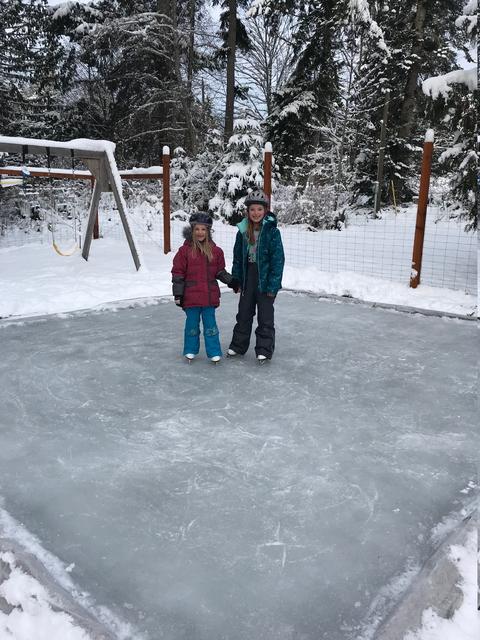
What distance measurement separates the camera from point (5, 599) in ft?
5.53

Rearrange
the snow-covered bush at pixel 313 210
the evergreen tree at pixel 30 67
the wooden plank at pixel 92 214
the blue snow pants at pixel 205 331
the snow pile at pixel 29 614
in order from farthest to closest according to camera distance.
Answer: the evergreen tree at pixel 30 67, the snow-covered bush at pixel 313 210, the wooden plank at pixel 92 214, the blue snow pants at pixel 205 331, the snow pile at pixel 29 614

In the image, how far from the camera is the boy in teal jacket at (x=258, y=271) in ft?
13.1

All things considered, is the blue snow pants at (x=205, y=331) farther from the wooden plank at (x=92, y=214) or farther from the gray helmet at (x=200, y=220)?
the wooden plank at (x=92, y=214)

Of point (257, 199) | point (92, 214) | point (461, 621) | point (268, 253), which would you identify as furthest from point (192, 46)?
point (461, 621)

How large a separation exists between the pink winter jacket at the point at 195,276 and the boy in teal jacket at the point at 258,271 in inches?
9.2

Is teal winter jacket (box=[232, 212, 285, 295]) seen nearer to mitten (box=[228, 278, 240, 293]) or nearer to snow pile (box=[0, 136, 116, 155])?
mitten (box=[228, 278, 240, 293])

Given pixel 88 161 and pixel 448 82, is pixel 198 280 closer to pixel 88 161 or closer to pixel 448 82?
pixel 448 82

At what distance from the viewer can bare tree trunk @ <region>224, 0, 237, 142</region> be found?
15.9 metres

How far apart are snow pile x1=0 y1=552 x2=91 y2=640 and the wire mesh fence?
232 inches

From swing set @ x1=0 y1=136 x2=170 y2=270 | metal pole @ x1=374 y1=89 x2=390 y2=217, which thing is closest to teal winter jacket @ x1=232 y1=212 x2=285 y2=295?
swing set @ x1=0 y1=136 x2=170 y2=270

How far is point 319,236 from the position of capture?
11547 millimetres

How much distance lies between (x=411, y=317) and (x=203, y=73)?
15912 millimetres

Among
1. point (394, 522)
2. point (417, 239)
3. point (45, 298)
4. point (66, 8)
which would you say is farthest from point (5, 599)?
point (66, 8)

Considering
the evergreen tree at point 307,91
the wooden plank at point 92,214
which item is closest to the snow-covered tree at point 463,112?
the wooden plank at point 92,214
